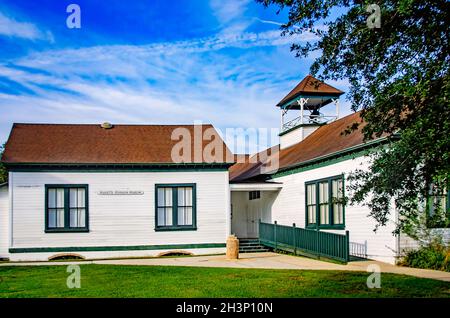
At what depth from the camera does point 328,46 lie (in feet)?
32.5

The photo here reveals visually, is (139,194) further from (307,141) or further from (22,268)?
(307,141)

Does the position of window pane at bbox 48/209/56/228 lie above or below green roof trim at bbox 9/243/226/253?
above

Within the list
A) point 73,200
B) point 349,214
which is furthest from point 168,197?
point 349,214

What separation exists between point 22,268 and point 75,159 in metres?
6.57

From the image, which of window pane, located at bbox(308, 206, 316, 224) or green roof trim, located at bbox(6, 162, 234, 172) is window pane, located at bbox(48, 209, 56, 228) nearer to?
green roof trim, located at bbox(6, 162, 234, 172)

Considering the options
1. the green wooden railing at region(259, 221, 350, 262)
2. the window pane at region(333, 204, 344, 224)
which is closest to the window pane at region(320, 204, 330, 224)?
the window pane at region(333, 204, 344, 224)

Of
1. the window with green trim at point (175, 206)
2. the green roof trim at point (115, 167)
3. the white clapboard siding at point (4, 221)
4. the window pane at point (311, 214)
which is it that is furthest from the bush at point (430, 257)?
the white clapboard siding at point (4, 221)

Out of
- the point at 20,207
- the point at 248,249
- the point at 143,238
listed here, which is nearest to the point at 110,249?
the point at 143,238

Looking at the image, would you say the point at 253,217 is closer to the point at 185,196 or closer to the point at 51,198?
the point at 185,196

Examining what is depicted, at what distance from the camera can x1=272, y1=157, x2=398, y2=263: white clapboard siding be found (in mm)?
18188

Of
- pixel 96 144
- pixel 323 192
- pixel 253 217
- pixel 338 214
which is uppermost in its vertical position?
pixel 96 144

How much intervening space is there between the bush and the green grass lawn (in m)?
2.89

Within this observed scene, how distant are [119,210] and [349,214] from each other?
9.96 m

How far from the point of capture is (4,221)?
2388cm
